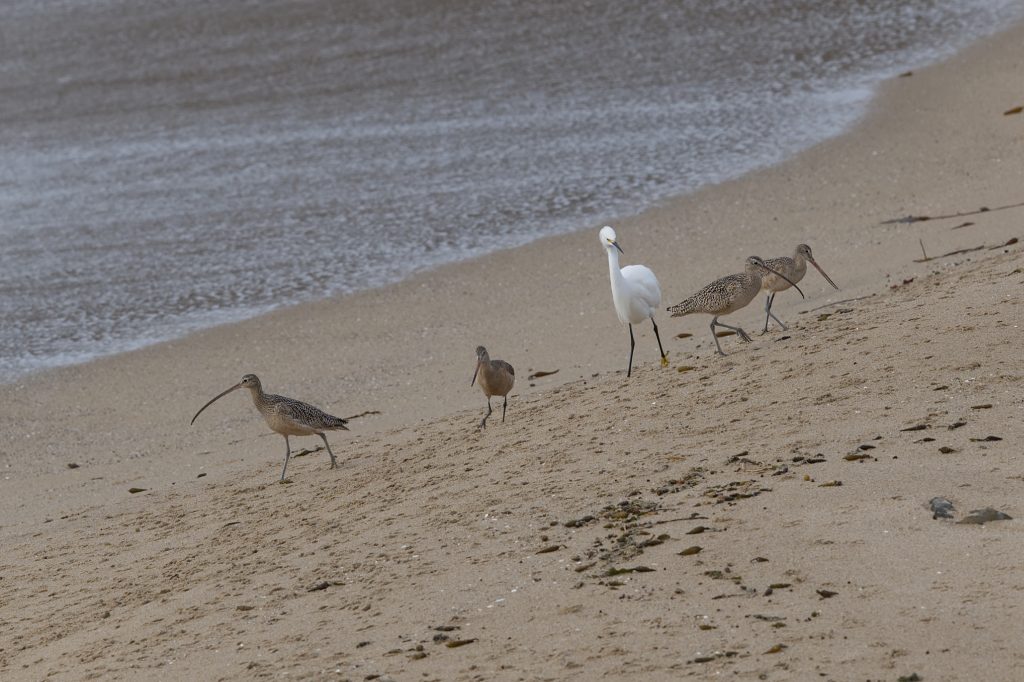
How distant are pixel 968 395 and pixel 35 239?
437 inches

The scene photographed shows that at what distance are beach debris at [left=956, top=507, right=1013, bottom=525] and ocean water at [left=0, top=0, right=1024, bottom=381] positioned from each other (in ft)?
26.7

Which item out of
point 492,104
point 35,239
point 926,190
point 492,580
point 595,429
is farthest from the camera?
point 492,104

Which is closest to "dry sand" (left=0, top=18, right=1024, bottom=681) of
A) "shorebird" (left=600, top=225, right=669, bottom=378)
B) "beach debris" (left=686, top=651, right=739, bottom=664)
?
"beach debris" (left=686, top=651, right=739, bottom=664)

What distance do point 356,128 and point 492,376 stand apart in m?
11.2

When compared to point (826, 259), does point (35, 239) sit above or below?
above

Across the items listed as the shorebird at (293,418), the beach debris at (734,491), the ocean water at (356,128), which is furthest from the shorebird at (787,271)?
the ocean water at (356,128)

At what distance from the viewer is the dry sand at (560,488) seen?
5.13m

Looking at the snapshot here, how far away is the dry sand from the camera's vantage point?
16.8 ft

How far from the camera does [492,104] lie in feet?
64.7

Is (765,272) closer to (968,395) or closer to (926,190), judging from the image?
(968,395)

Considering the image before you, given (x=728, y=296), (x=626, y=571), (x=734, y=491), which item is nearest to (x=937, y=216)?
(x=728, y=296)

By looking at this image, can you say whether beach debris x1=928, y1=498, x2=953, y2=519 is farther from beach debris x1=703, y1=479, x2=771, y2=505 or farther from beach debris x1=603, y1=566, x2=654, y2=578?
beach debris x1=603, y1=566, x2=654, y2=578

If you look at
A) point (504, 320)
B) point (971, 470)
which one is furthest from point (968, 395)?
point (504, 320)

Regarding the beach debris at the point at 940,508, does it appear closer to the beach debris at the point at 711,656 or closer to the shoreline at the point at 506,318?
the beach debris at the point at 711,656
